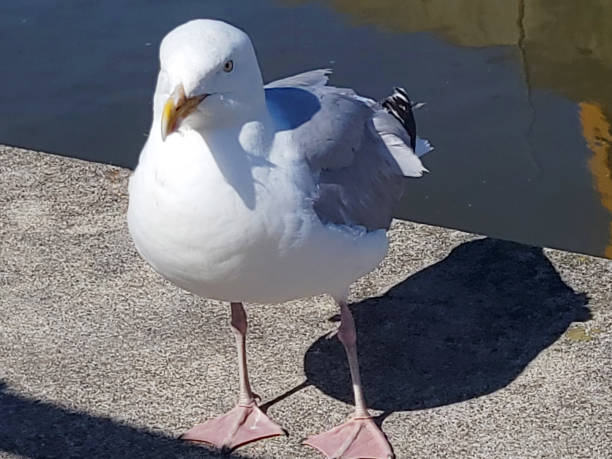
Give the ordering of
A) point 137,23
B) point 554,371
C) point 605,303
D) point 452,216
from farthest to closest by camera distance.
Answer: point 137,23 < point 452,216 < point 605,303 < point 554,371

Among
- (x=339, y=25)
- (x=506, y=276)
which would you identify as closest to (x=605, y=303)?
(x=506, y=276)

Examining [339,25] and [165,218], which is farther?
[339,25]

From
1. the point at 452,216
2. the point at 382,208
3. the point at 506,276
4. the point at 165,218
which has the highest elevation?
the point at 165,218

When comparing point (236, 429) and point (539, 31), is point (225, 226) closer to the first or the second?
point (236, 429)

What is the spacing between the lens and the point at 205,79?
3.04m

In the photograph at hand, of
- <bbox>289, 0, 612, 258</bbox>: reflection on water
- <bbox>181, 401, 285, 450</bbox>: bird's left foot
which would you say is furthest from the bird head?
<bbox>289, 0, 612, 258</bbox>: reflection on water

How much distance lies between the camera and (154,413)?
386 cm

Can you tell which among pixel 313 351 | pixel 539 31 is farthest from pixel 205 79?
pixel 539 31

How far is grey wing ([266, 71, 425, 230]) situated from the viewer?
3500mm

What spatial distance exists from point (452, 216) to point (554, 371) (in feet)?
10.6

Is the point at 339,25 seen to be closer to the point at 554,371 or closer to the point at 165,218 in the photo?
the point at 554,371

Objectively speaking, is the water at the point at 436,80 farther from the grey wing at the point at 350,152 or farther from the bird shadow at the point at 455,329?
the grey wing at the point at 350,152

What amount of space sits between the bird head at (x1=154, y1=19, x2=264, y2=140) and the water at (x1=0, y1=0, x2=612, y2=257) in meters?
4.00

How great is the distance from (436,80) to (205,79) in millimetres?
5654
